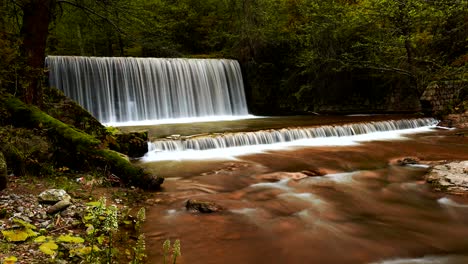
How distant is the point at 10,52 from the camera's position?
4.97 m

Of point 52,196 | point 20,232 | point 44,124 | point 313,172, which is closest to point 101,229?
point 20,232

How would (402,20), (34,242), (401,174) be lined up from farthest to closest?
(402,20) < (401,174) < (34,242)

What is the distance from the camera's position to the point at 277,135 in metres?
10.5

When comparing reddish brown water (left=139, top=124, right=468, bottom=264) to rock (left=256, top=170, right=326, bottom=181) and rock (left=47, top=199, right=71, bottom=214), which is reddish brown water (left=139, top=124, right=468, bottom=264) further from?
rock (left=47, top=199, right=71, bottom=214)

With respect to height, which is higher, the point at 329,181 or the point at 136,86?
the point at 136,86

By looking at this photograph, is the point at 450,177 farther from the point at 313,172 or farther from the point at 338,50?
the point at 338,50

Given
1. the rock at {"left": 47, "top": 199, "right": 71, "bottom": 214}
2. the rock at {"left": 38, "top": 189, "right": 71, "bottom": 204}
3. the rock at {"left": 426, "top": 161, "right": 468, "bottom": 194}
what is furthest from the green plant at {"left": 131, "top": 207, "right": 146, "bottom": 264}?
the rock at {"left": 426, "top": 161, "right": 468, "bottom": 194}

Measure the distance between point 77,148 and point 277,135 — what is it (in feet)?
21.2

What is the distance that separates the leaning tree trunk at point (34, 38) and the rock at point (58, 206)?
3.29m

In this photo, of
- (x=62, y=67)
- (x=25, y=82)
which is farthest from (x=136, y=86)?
(x=25, y=82)

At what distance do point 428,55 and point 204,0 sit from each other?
1555 cm

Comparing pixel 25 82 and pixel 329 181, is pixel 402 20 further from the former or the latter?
pixel 25 82

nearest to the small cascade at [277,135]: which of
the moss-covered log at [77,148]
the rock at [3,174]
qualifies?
the moss-covered log at [77,148]

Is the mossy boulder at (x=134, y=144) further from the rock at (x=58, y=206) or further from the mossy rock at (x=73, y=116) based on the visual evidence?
the rock at (x=58, y=206)
